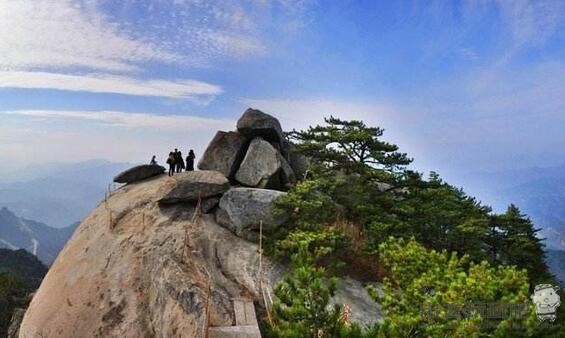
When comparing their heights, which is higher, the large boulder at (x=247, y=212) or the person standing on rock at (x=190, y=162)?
the person standing on rock at (x=190, y=162)

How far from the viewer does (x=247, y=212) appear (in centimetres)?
1800

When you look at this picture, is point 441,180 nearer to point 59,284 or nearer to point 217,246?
point 217,246

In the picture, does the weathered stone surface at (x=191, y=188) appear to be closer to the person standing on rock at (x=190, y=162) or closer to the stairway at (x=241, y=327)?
the person standing on rock at (x=190, y=162)

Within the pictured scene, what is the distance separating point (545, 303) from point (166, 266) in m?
11.9

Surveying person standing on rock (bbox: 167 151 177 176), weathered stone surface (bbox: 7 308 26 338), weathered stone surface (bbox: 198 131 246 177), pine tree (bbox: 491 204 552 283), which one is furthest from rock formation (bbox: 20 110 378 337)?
weathered stone surface (bbox: 7 308 26 338)

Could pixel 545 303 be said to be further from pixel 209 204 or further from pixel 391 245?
pixel 209 204

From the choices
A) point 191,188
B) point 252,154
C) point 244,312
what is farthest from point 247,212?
point 252,154

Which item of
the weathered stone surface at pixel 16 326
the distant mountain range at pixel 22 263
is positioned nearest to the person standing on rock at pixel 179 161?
the weathered stone surface at pixel 16 326

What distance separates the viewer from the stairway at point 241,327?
12039 mm

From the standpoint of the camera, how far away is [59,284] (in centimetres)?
1798

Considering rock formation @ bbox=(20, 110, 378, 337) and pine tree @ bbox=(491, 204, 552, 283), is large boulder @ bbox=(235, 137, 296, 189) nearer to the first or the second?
rock formation @ bbox=(20, 110, 378, 337)

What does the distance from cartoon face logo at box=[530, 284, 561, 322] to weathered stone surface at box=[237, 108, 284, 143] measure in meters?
18.2

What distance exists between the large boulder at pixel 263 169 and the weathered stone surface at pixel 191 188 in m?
2.09

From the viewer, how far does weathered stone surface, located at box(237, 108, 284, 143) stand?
24.5m
